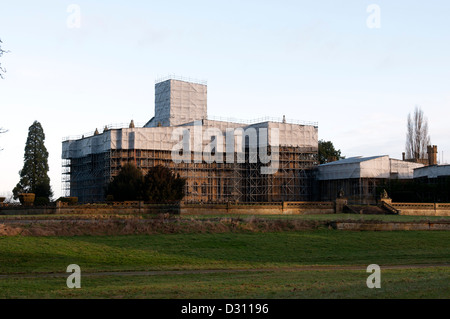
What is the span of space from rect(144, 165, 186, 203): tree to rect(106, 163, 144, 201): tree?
40.1 inches

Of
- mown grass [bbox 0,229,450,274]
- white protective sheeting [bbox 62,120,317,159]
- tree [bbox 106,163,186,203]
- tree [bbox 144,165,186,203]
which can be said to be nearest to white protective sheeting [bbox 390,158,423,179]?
white protective sheeting [bbox 62,120,317,159]

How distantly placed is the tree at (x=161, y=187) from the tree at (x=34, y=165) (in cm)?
1876

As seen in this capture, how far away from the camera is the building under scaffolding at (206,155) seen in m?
89.3

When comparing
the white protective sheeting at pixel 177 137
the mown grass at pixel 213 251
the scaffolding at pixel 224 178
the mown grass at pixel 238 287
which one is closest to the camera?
the mown grass at pixel 238 287

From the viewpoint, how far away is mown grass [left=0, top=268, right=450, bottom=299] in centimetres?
1439

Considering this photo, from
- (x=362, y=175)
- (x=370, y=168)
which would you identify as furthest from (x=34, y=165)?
(x=370, y=168)

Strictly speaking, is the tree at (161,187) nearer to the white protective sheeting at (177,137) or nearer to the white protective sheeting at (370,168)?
the white protective sheeting at (177,137)

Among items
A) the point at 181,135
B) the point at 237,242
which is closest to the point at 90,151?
the point at 181,135

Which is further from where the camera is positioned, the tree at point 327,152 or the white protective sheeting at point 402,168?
the tree at point 327,152

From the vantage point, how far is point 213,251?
30.5 meters

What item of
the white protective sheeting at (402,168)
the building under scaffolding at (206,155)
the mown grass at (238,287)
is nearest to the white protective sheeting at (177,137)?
the building under scaffolding at (206,155)

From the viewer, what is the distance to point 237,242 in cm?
3312

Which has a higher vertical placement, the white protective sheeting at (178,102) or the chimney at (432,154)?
the white protective sheeting at (178,102)

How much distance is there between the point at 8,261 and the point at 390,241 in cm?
2276
